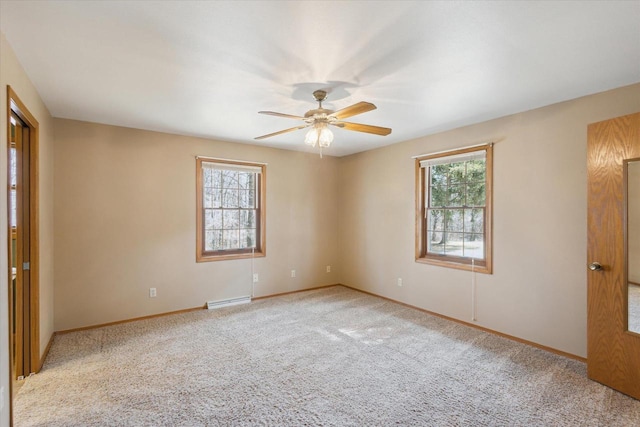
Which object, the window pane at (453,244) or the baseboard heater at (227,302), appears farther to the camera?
the baseboard heater at (227,302)

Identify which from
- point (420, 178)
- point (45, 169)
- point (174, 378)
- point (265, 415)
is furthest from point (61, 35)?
point (420, 178)

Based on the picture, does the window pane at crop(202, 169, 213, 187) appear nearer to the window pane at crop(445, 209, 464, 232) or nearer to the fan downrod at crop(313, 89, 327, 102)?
the fan downrod at crop(313, 89, 327, 102)

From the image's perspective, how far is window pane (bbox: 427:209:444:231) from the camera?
4.42 metres

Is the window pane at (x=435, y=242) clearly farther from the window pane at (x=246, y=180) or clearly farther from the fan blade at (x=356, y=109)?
the window pane at (x=246, y=180)

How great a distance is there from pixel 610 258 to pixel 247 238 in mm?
4313

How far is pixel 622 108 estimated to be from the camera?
2746 mm

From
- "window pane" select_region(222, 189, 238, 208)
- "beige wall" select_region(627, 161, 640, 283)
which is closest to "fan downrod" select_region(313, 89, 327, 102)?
"beige wall" select_region(627, 161, 640, 283)

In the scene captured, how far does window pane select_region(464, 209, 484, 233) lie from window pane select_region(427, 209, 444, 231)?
0.36 m

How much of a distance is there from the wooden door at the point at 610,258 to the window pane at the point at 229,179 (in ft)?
13.9

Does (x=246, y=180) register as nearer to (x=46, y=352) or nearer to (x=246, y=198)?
(x=246, y=198)

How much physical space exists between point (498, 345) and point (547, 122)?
2.33m

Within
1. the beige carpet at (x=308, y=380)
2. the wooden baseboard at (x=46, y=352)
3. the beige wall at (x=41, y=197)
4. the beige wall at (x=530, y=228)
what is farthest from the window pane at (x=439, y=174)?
the wooden baseboard at (x=46, y=352)

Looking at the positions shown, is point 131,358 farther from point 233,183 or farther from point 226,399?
point 233,183

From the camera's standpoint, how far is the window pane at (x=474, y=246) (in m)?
3.94
